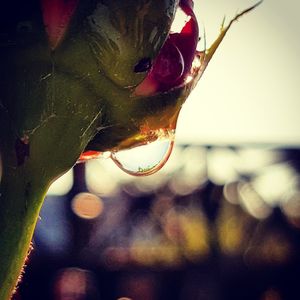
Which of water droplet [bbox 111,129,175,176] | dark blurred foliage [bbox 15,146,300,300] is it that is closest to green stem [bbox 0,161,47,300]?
water droplet [bbox 111,129,175,176]

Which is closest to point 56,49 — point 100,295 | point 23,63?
point 23,63

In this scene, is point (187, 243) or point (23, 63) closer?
point (23, 63)

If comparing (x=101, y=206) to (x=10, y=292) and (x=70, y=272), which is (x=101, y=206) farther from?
(x=10, y=292)

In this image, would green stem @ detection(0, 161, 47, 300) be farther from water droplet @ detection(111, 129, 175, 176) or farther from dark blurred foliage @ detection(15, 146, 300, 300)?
dark blurred foliage @ detection(15, 146, 300, 300)

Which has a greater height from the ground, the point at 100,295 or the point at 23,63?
the point at 100,295

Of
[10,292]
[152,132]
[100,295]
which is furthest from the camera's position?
[100,295]

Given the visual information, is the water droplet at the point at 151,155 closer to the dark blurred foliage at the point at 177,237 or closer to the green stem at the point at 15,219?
the green stem at the point at 15,219

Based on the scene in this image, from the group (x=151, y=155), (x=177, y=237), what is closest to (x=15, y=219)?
(x=151, y=155)

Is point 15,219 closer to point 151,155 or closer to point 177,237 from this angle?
point 151,155
